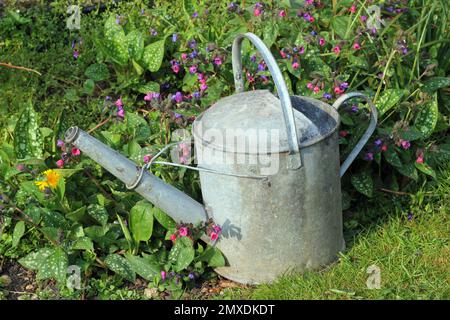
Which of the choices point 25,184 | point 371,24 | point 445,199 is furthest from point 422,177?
point 25,184

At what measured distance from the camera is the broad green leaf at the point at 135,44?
351cm

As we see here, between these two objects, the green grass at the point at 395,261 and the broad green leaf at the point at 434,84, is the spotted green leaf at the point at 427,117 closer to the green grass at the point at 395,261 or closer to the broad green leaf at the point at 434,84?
the broad green leaf at the point at 434,84

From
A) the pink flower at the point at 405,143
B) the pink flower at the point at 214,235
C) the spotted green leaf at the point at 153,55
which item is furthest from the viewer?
the spotted green leaf at the point at 153,55

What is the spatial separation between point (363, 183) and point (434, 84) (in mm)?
563

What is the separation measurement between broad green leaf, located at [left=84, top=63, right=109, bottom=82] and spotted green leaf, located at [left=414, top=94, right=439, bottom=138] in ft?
4.99

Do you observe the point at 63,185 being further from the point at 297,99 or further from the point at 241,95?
the point at 297,99

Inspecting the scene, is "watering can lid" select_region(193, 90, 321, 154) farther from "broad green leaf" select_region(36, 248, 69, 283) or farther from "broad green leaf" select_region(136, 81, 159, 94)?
"broad green leaf" select_region(136, 81, 159, 94)

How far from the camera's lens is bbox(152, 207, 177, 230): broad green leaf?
9.34ft

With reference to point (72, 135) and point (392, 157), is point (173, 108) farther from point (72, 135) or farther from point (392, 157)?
point (392, 157)

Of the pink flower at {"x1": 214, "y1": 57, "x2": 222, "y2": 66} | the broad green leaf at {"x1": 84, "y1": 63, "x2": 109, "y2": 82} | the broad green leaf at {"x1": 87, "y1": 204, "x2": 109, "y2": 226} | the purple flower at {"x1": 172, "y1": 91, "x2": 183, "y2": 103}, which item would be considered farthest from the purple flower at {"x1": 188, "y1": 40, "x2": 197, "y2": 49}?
the broad green leaf at {"x1": 87, "y1": 204, "x2": 109, "y2": 226}

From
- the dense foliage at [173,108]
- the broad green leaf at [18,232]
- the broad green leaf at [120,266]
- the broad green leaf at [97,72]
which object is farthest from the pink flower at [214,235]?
the broad green leaf at [97,72]

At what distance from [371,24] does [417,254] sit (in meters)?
1.04

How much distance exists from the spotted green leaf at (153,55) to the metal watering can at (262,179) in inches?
30.3

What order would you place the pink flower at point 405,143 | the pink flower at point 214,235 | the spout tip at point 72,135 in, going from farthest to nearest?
the pink flower at point 405,143 < the pink flower at point 214,235 < the spout tip at point 72,135
